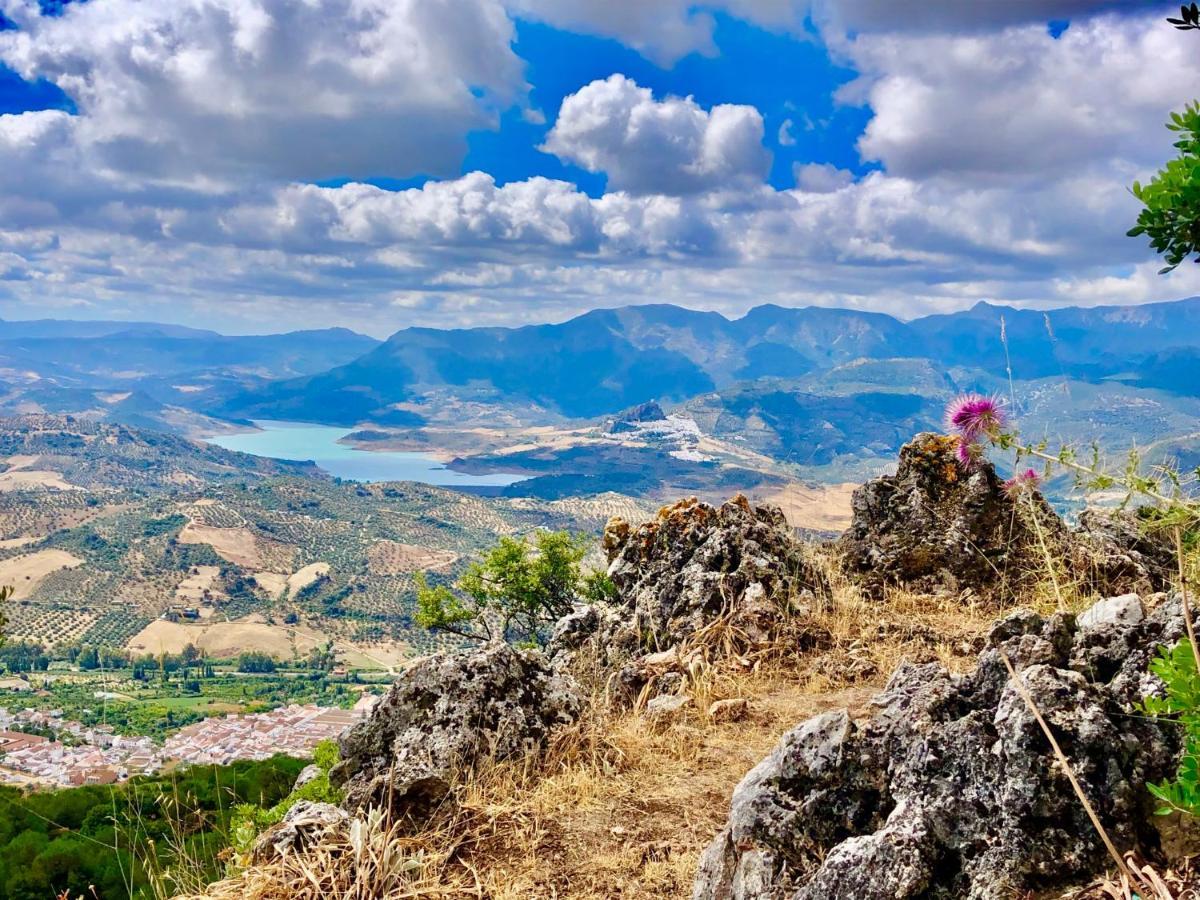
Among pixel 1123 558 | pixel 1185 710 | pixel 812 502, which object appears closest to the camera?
pixel 1185 710

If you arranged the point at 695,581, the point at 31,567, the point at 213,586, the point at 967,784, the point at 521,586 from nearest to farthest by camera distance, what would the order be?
the point at 967,784, the point at 695,581, the point at 521,586, the point at 213,586, the point at 31,567

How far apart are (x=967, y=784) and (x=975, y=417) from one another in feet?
9.62

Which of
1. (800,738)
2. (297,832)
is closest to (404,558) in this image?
(297,832)

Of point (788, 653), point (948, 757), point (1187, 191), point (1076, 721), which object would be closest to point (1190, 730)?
point (1076, 721)

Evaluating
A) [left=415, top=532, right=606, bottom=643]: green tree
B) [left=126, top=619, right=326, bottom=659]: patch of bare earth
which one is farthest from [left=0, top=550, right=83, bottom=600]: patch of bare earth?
[left=415, top=532, right=606, bottom=643]: green tree

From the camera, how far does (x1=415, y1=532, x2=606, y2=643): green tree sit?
841 inches

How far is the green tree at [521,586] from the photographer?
21.4 metres

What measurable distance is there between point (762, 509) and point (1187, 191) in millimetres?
Answer: 8377

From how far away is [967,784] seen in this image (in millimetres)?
3340

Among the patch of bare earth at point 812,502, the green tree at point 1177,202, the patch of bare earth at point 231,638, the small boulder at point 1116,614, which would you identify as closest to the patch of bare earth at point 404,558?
the patch of bare earth at point 231,638

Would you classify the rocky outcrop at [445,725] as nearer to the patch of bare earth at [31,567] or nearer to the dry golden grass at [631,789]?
the dry golden grass at [631,789]

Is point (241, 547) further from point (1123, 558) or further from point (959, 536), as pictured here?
point (1123, 558)

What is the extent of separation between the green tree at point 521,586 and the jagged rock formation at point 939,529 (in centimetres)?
1211

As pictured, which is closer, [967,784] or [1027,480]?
[967,784]
